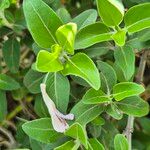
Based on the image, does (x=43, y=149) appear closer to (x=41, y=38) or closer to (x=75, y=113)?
(x=75, y=113)

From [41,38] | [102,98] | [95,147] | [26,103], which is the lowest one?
[26,103]

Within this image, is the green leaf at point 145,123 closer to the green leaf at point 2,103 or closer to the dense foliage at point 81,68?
the dense foliage at point 81,68

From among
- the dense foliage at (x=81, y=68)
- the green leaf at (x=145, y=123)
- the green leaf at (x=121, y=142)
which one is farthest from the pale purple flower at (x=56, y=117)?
the green leaf at (x=145, y=123)

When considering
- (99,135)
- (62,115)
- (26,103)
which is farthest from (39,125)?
(26,103)

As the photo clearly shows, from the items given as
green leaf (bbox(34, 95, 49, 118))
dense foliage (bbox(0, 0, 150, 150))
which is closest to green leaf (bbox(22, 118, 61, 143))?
dense foliage (bbox(0, 0, 150, 150))

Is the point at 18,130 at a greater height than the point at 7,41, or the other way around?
the point at 7,41

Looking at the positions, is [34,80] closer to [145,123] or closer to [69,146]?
[69,146]

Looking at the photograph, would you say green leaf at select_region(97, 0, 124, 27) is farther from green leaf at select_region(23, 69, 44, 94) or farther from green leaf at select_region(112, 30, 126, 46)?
green leaf at select_region(23, 69, 44, 94)

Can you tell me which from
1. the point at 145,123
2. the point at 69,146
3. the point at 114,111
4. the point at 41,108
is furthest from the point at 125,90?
the point at 145,123
